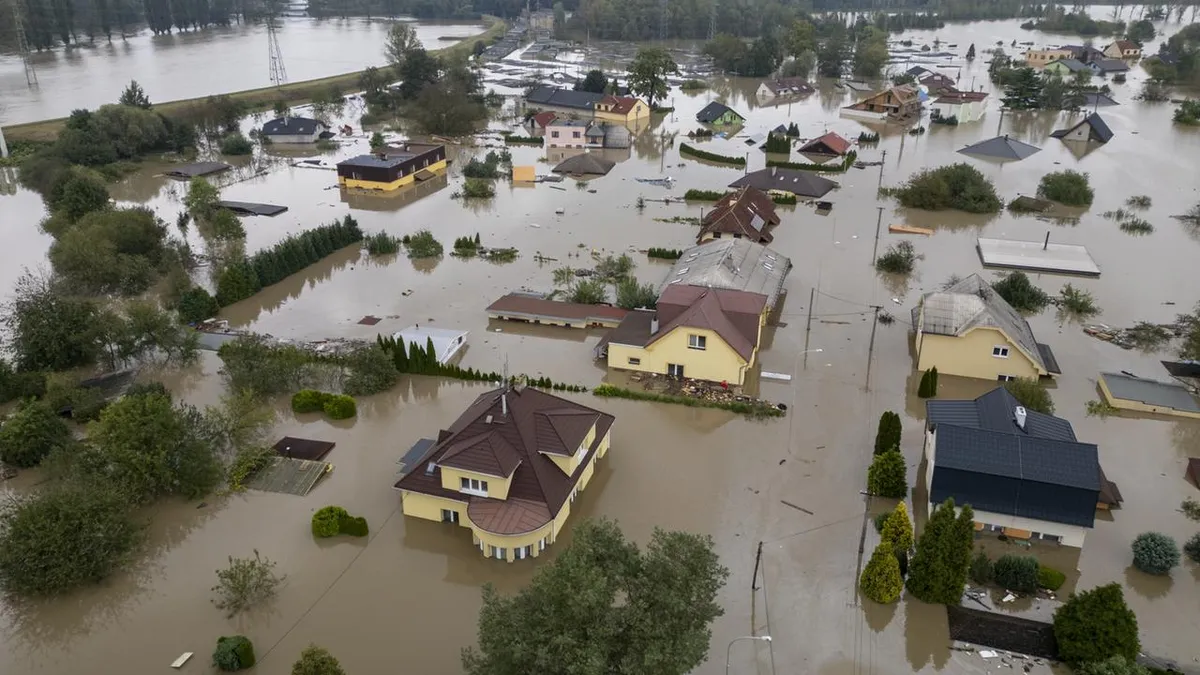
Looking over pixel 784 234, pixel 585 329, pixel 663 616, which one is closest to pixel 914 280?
pixel 784 234

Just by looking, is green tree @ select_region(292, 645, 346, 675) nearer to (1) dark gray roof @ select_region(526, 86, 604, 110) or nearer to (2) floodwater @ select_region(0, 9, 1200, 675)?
(2) floodwater @ select_region(0, 9, 1200, 675)

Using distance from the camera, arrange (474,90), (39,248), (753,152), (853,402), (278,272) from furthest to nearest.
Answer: (474,90) < (753,152) < (39,248) < (278,272) < (853,402)

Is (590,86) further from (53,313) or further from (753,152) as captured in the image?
(53,313)

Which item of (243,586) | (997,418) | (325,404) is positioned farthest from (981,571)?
(325,404)

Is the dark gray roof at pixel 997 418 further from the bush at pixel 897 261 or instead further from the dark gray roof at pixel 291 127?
the dark gray roof at pixel 291 127

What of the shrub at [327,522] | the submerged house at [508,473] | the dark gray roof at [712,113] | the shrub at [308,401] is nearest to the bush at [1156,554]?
the submerged house at [508,473]

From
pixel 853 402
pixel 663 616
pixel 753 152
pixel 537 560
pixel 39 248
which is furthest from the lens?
pixel 753 152

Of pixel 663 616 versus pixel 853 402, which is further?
pixel 853 402

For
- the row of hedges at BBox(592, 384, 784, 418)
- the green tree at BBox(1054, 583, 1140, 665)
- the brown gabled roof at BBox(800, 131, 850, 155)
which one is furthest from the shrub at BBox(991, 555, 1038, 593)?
the brown gabled roof at BBox(800, 131, 850, 155)
